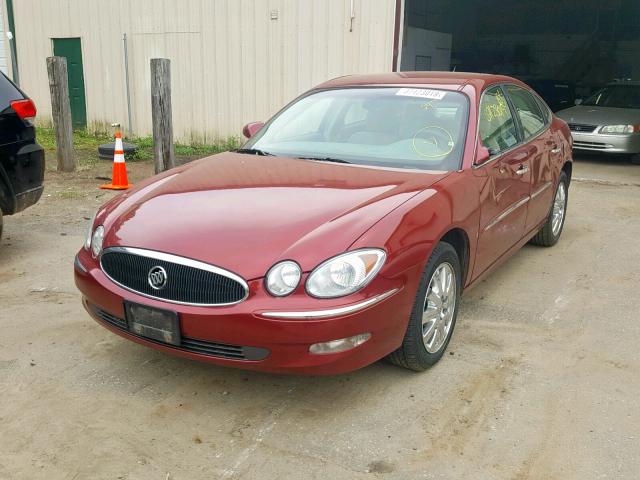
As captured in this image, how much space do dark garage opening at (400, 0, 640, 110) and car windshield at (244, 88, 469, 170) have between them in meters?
16.9

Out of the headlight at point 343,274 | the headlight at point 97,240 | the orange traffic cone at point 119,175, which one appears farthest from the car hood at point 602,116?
the headlight at point 97,240

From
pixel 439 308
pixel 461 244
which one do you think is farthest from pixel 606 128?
pixel 439 308

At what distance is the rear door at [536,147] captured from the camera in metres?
4.91

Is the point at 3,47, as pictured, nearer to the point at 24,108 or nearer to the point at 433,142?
the point at 24,108

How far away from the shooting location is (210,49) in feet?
37.8

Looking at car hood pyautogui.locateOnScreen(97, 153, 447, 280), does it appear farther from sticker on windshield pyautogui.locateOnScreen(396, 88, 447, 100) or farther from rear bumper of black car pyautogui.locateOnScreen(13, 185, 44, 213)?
rear bumper of black car pyautogui.locateOnScreen(13, 185, 44, 213)

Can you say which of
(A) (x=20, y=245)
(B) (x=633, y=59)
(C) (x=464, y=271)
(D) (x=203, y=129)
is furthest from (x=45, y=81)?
(B) (x=633, y=59)

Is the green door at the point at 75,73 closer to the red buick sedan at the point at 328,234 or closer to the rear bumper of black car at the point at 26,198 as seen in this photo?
the rear bumper of black car at the point at 26,198

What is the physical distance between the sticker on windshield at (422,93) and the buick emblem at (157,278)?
7.22 feet

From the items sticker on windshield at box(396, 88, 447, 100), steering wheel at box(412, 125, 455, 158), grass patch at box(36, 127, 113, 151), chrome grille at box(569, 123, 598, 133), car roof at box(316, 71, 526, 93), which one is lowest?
grass patch at box(36, 127, 113, 151)

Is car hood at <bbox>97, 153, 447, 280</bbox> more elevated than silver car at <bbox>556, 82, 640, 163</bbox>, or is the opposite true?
car hood at <bbox>97, 153, 447, 280</bbox>

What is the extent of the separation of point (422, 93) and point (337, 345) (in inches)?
84.4

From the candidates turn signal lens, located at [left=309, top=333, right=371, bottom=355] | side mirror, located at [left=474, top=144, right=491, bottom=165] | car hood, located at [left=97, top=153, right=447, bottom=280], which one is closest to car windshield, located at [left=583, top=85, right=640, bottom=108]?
side mirror, located at [left=474, top=144, right=491, bottom=165]

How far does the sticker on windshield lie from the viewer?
4.30 m
